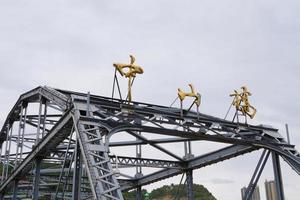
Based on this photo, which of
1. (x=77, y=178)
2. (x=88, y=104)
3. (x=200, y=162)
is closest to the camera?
(x=77, y=178)

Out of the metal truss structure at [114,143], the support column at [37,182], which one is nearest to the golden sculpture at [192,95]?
the metal truss structure at [114,143]

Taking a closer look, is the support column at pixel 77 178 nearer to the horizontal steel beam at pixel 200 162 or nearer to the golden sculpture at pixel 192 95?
the golden sculpture at pixel 192 95

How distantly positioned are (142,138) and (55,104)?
17.2 feet

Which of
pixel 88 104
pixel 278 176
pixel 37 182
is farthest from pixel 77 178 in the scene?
pixel 278 176

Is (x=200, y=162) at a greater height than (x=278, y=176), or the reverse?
(x=200, y=162)

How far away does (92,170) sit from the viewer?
15570 mm

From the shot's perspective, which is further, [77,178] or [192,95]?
[192,95]

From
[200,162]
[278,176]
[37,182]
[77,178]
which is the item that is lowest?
[77,178]

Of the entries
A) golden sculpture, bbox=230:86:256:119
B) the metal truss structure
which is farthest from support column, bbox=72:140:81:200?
golden sculpture, bbox=230:86:256:119

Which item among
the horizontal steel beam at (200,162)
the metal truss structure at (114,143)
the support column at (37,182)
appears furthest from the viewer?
the horizontal steel beam at (200,162)

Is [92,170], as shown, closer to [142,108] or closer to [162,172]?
[142,108]

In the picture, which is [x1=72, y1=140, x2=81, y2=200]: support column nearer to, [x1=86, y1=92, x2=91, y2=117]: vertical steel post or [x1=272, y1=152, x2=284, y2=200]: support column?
[x1=86, y1=92, x2=91, y2=117]: vertical steel post

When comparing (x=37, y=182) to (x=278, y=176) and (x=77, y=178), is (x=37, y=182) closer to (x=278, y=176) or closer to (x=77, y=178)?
(x=77, y=178)

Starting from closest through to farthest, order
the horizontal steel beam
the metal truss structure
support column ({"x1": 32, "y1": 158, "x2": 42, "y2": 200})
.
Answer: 1. the metal truss structure
2. support column ({"x1": 32, "y1": 158, "x2": 42, "y2": 200})
3. the horizontal steel beam
